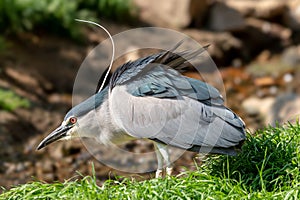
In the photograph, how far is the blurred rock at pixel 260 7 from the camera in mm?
11545

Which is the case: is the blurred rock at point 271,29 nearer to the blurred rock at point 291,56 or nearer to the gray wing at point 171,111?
the blurred rock at point 291,56

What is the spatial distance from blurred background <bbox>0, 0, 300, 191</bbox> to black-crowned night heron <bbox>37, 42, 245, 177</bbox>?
1824 mm

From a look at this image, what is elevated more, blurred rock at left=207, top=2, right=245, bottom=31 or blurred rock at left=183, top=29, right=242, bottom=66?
blurred rock at left=207, top=2, right=245, bottom=31

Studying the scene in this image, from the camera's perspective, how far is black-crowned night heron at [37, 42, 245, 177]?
401cm

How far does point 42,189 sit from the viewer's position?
400 centimetres

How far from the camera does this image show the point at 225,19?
1102 cm

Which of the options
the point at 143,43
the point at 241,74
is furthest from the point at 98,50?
the point at 241,74

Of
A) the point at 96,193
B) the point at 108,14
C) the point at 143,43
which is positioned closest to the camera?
the point at 96,193

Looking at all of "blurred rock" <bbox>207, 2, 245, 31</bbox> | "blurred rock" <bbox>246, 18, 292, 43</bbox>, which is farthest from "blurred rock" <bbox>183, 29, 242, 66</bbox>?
"blurred rock" <bbox>246, 18, 292, 43</bbox>

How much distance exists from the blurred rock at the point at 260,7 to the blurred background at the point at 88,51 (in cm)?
2

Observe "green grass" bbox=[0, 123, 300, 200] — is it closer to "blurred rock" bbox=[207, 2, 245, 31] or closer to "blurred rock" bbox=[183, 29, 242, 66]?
"blurred rock" bbox=[183, 29, 242, 66]

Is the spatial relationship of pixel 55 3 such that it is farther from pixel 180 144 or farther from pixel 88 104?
pixel 180 144

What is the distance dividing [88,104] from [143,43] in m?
5.51

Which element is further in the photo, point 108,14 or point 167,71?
point 108,14
